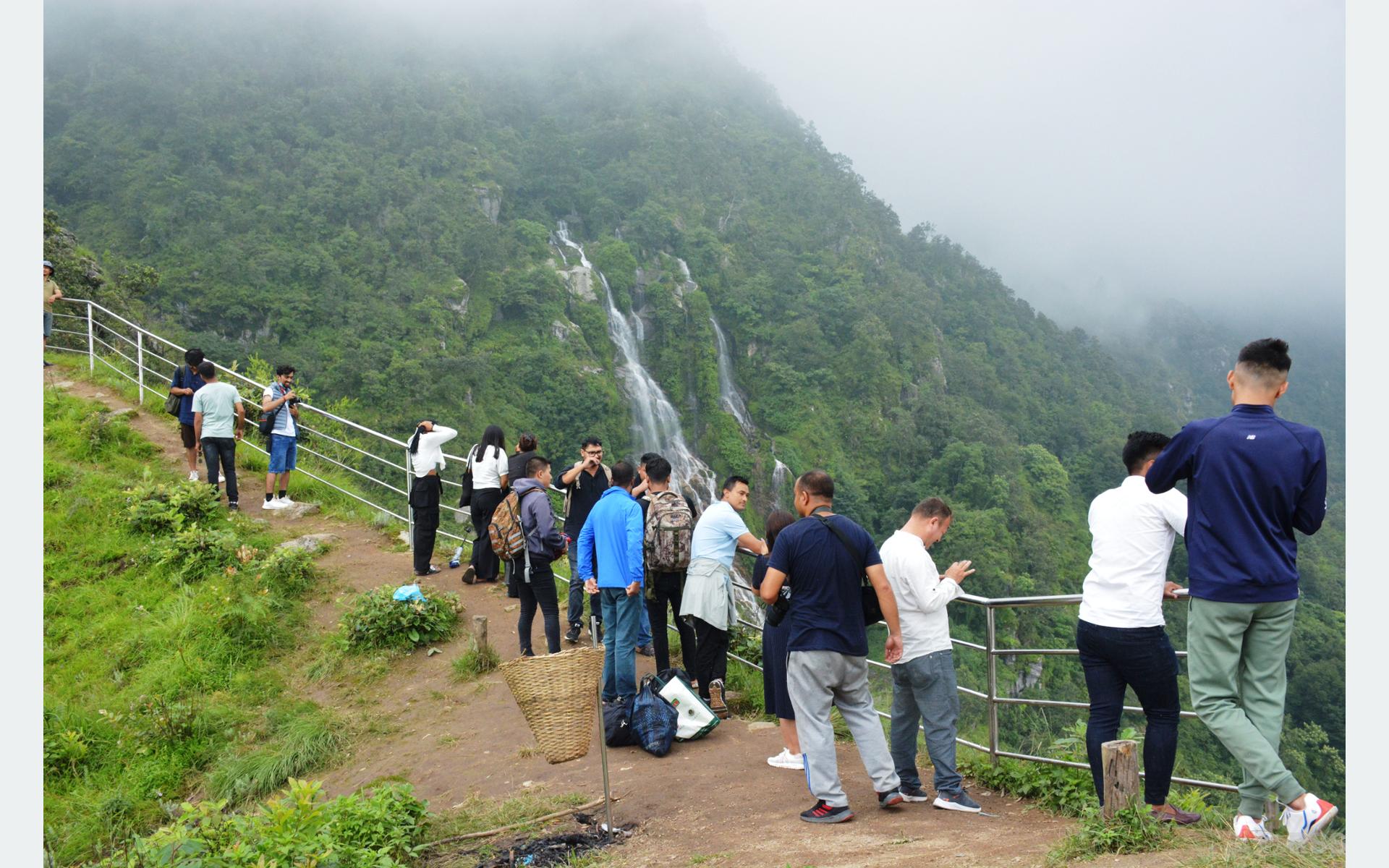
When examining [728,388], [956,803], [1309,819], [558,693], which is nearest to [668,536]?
[558,693]

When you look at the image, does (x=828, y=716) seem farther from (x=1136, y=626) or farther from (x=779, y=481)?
(x=779, y=481)

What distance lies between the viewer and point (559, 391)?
41.6 metres

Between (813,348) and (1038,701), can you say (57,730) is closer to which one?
(1038,701)

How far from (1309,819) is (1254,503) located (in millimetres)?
1000

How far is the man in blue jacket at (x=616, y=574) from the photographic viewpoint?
5.46m

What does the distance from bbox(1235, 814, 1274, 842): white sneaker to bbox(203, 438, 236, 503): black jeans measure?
8621 millimetres

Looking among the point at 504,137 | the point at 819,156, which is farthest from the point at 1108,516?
the point at 819,156

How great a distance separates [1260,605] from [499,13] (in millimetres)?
106052

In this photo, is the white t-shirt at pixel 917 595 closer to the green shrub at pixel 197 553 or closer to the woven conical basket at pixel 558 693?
the woven conical basket at pixel 558 693

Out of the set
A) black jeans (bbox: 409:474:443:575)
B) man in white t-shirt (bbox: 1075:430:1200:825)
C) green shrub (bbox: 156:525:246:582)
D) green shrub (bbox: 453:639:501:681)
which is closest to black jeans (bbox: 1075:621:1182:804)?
man in white t-shirt (bbox: 1075:430:1200:825)

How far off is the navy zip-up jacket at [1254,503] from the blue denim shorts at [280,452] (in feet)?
27.9

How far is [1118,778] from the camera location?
129 inches

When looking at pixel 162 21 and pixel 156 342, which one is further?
pixel 162 21

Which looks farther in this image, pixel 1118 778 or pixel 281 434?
pixel 281 434
